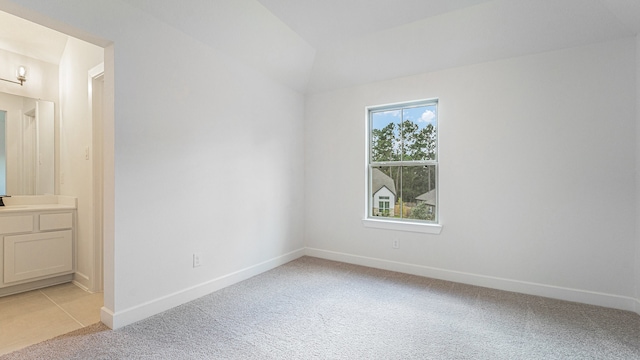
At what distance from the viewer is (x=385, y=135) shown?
12.3ft

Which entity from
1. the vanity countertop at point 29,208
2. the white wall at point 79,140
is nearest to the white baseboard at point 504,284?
the white wall at point 79,140

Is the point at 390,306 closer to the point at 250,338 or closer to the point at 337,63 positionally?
the point at 250,338

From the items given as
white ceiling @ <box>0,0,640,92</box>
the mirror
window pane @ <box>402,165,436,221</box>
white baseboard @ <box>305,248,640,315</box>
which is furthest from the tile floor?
window pane @ <box>402,165,436,221</box>

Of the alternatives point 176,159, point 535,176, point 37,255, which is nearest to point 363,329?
point 176,159

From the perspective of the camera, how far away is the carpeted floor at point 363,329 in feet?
6.14

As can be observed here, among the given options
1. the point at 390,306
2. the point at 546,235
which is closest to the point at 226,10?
the point at 390,306

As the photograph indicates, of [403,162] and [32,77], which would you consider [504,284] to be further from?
[32,77]

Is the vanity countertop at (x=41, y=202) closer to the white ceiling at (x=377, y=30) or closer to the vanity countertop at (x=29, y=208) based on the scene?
the vanity countertop at (x=29, y=208)

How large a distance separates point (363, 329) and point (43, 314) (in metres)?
2.57

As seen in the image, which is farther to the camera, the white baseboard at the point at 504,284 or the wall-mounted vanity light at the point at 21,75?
the wall-mounted vanity light at the point at 21,75

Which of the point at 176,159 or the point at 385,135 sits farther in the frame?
the point at 385,135

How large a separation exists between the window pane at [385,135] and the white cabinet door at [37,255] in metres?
3.58

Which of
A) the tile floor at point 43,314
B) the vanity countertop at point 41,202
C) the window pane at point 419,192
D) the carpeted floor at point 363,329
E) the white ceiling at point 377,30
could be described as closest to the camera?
the carpeted floor at point 363,329

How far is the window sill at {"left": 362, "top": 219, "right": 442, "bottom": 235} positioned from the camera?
332 centimetres
